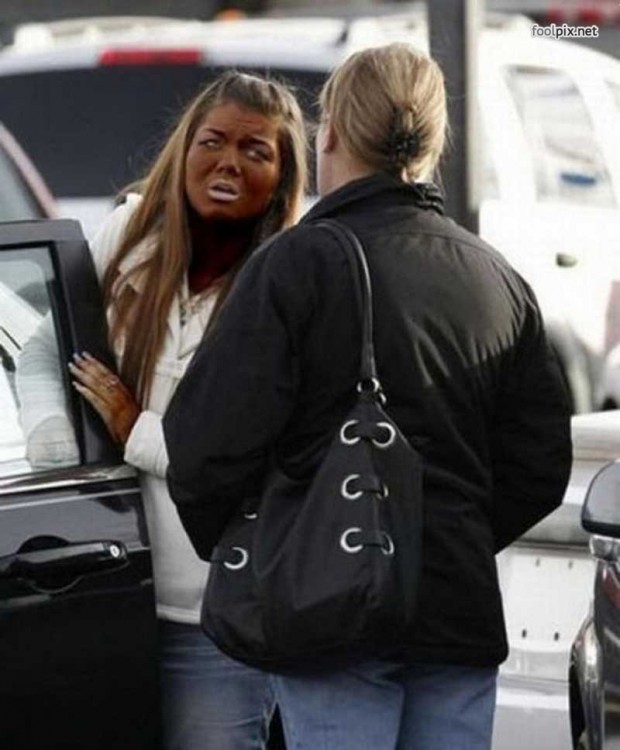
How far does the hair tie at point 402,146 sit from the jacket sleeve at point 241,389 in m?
0.23

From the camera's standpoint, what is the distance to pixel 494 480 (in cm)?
446

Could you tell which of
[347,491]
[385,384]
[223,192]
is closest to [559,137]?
[223,192]

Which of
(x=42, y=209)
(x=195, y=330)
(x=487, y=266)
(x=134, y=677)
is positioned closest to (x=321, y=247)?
(x=487, y=266)

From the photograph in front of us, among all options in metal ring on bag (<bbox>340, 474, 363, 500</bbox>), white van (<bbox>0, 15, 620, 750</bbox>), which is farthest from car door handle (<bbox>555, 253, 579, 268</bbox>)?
metal ring on bag (<bbox>340, 474, 363, 500</bbox>)

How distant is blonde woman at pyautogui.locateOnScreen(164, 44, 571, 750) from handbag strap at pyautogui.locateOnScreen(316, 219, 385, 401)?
1 centimetres

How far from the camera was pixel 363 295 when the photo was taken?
4176 millimetres

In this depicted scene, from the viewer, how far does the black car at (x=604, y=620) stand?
445 centimetres

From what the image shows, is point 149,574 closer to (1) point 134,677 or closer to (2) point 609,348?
(1) point 134,677

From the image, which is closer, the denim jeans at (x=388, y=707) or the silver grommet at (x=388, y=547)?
the silver grommet at (x=388, y=547)

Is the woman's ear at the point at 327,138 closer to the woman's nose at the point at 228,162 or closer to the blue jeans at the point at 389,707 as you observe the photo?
the woman's nose at the point at 228,162

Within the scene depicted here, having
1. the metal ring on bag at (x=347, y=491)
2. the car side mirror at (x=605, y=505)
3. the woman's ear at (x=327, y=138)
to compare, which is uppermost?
the woman's ear at (x=327, y=138)

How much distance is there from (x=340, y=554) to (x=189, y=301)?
851 millimetres

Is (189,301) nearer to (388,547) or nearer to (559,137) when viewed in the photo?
(388,547)

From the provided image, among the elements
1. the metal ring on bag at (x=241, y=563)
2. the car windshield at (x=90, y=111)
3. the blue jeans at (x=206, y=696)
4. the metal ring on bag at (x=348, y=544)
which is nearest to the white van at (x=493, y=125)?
the car windshield at (x=90, y=111)
